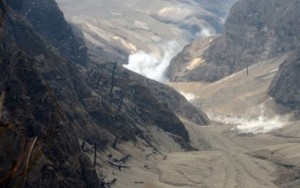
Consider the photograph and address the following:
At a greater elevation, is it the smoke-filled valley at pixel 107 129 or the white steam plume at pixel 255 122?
the smoke-filled valley at pixel 107 129

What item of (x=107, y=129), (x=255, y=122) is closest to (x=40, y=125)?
(x=107, y=129)

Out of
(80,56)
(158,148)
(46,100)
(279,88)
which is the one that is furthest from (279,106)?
(46,100)

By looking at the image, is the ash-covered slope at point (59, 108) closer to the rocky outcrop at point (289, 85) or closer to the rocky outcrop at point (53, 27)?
the rocky outcrop at point (53, 27)

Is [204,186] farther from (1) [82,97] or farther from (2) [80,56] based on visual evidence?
(2) [80,56]

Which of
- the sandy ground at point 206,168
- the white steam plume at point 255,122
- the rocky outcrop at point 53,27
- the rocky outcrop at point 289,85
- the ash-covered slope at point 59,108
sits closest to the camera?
the ash-covered slope at point 59,108

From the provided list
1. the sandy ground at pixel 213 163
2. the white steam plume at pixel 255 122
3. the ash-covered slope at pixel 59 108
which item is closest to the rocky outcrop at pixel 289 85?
the white steam plume at pixel 255 122

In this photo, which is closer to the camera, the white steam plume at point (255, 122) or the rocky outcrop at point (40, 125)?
the rocky outcrop at point (40, 125)

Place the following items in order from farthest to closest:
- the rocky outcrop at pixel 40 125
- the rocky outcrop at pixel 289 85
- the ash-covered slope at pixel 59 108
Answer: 1. the rocky outcrop at pixel 289 85
2. the rocky outcrop at pixel 40 125
3. the ash-covered slope at pixel 59 108

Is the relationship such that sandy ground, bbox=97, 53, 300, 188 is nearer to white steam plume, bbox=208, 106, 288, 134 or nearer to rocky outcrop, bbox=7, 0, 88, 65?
white steam plume, bbox=208, 106, 288, 134
